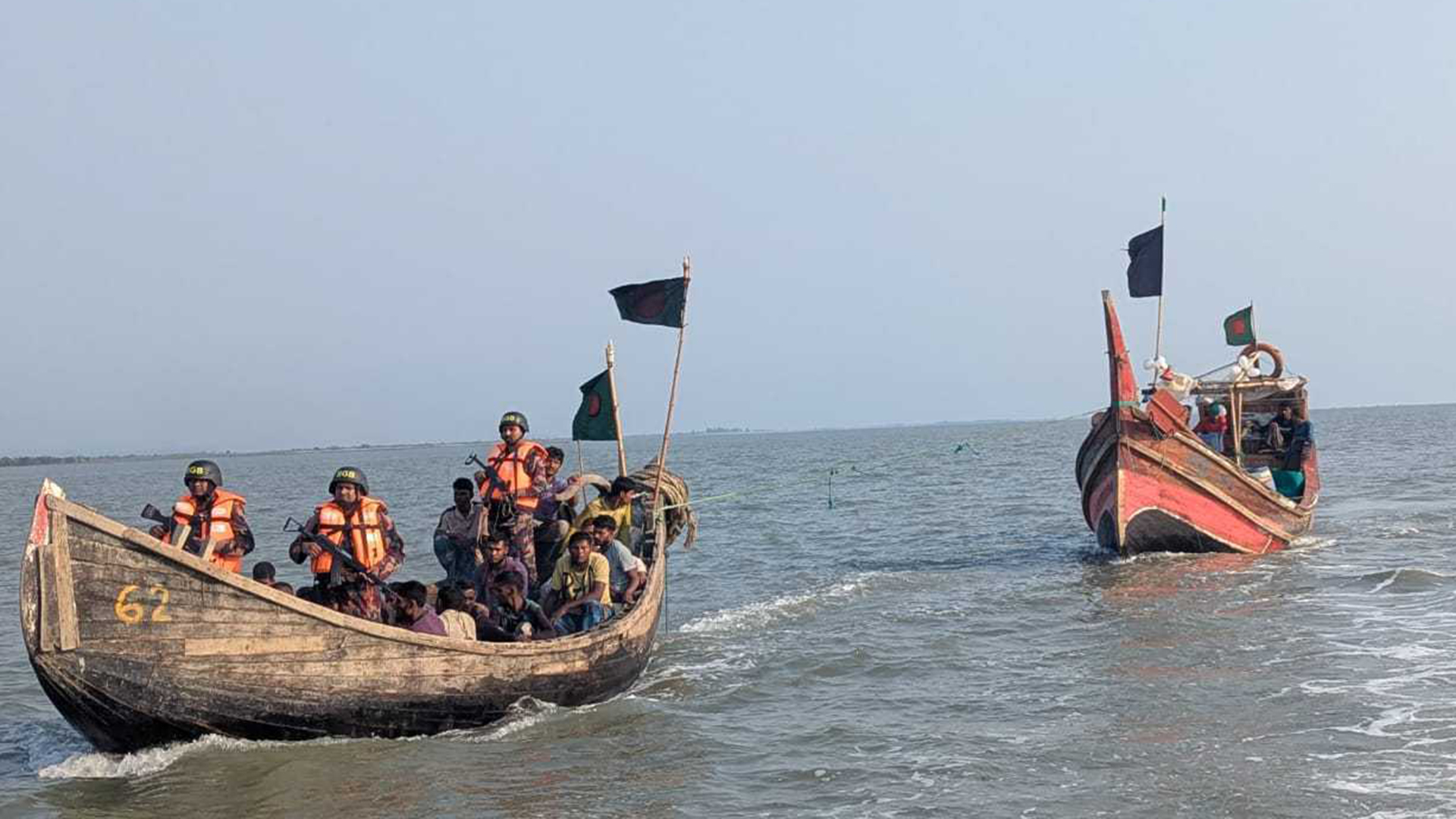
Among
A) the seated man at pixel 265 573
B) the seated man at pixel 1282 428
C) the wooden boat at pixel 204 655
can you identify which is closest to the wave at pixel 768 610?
the wooden boat at pixel 204 655

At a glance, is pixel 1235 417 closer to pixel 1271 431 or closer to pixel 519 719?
pixel 1271 431

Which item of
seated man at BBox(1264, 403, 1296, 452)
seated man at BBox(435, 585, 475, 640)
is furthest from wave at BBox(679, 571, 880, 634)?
seated man at BBox(1264, 403, 1296, 452)

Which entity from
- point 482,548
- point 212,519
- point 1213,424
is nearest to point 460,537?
point 482,548

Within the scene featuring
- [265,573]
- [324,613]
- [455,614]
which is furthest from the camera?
[265,573]

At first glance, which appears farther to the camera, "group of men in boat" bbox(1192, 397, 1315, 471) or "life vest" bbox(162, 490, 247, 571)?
"group of men in boat" bbox(1192, 397, 1315, 471)

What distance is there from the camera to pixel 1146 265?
19250 millimetres

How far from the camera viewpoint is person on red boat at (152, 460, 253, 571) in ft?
30.1

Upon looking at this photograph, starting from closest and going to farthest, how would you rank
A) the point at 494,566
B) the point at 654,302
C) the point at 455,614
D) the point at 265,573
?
1. the point at 455,614
2. the point at 265,573
3. the point at 494,566
4. the point at 654,302

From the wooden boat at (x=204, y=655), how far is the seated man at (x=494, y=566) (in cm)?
124

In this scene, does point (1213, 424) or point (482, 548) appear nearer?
point (482, 548)

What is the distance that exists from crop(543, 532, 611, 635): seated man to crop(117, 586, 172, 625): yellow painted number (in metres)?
3.39

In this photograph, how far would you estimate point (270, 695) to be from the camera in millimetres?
8352

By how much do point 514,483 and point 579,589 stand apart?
134 cm

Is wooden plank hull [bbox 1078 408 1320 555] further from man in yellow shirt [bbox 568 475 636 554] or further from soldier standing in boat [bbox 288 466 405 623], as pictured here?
soldier standing in boat [bbox 288 466 405 623]
